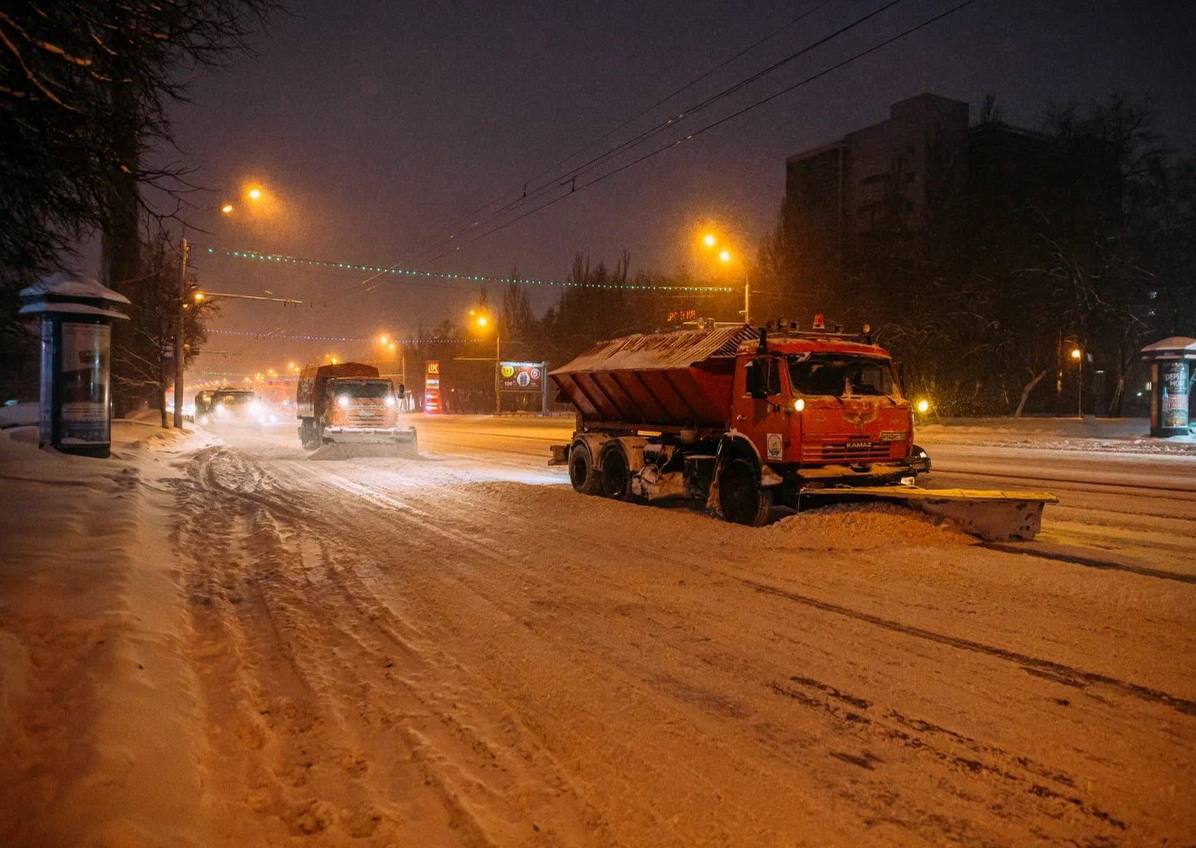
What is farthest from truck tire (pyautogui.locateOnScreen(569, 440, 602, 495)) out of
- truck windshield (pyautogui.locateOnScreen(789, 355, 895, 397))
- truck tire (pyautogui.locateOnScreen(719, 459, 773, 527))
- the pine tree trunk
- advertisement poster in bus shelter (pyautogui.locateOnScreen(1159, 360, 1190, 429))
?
advertisement poster in bus shelter (pyautogui.locateOnScreen(1159, 360, 1190, 429))

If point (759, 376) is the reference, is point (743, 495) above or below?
below

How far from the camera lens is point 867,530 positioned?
9.95m

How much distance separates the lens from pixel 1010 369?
43688mm

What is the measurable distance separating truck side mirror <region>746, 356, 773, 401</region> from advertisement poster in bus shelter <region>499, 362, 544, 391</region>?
2428 inches

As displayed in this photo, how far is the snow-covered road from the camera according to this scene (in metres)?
3.64

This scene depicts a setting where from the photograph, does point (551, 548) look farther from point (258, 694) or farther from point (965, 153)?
point (965, 153)

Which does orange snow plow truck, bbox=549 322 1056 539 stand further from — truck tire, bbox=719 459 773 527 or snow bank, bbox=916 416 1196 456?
snow bank, bbox=916 416 1196 456

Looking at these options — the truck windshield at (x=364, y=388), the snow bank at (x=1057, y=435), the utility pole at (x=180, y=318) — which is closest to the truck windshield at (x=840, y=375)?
the truck windshield at (x=364, y=388)

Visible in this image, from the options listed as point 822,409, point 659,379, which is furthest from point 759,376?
point 659,379

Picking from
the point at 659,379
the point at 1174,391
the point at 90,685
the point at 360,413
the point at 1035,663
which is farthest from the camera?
the point at 1174,391

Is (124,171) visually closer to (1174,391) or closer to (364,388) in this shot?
(364,388)

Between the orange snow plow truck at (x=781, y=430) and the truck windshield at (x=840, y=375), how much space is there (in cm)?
2

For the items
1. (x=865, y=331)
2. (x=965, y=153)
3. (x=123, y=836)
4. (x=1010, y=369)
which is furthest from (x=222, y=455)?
(x=965, y=153)

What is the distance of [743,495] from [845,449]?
153 cm
